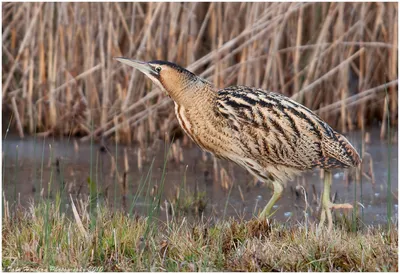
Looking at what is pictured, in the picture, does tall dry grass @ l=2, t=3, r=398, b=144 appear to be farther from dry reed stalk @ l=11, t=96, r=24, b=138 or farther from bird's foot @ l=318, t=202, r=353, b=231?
bird's foot @ l=318, t=202, r=353, b=231

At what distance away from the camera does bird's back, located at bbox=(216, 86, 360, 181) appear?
13.0ft

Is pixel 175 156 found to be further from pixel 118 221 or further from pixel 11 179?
pixel 118 221

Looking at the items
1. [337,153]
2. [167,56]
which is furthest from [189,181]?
[337,153]

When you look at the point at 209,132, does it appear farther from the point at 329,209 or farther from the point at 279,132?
the point at 329,209

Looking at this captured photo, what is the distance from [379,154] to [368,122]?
83 centimetres

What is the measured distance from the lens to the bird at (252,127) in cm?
397

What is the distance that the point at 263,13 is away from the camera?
6004 millimetres

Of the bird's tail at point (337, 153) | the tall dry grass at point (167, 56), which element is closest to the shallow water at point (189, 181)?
the tall dry grass at point (167, 56)

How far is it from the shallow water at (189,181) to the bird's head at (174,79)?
495 mm

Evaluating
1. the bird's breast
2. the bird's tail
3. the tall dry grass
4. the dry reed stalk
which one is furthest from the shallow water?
the bird's breast

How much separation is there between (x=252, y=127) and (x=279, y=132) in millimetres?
130

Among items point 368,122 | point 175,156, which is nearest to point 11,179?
point 175,156

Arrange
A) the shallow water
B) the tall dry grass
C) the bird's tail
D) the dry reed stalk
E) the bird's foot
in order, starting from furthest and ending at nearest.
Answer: the dry reed stalk → the tall dry grass → the shallow water → the bird's tail → the bird's foot

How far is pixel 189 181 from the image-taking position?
5.45 m
